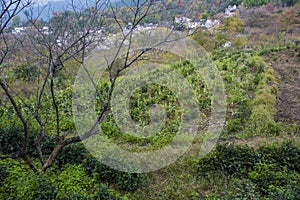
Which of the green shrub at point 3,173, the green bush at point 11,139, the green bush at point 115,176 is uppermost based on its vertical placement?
the green bush at point 11,139

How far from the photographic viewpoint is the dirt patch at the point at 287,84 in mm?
5594

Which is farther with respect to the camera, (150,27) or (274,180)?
(150,27)

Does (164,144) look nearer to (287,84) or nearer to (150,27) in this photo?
(150,27)

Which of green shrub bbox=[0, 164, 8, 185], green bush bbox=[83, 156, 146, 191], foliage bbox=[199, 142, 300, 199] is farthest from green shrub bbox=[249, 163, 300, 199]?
green shrub bbox=[0, 164, 8, 185]

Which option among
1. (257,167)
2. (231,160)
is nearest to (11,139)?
(231,160)

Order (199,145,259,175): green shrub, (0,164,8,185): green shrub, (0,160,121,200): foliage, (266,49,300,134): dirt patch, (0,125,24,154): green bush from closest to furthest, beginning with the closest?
(0,160,121,200): foliage
(0,164,8,185): green shrub
(199,145,259,175): green shrub
(0,125,24,154): green bush
(266,49,300,134): dirt patch

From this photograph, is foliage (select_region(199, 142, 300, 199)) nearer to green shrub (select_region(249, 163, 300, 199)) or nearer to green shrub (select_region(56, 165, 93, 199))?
green shrub (select_region(249, 163, 300, 199))

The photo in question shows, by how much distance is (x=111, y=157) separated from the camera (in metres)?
3.63

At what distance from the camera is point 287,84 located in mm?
7410

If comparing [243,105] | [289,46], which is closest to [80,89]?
[243,105]

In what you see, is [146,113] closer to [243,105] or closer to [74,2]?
[243,105]

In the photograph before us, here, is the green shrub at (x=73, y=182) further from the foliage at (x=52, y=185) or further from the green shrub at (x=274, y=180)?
the green shrub at (x=274, y=180)

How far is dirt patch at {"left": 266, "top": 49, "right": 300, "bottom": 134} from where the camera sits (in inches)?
220

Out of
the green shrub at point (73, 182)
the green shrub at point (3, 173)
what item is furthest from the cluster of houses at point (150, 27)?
the green shrub at point (3, 173)
